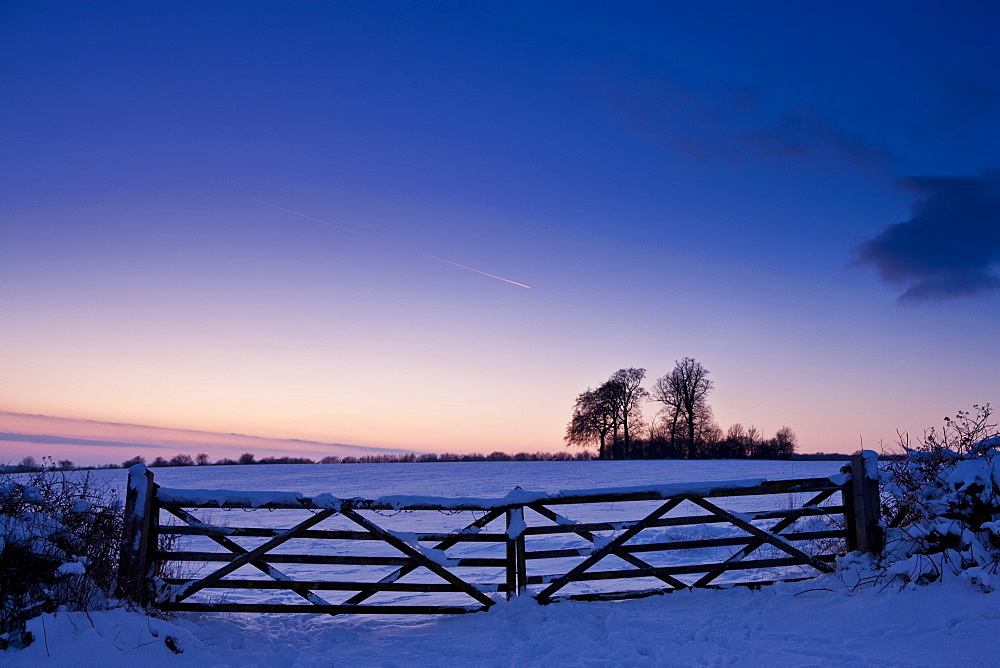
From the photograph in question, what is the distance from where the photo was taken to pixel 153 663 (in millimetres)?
5668

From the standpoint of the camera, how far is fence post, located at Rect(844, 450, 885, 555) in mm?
8320

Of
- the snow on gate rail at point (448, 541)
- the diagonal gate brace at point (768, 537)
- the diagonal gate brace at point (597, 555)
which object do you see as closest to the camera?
the snow on gate rail at point (448, 541)

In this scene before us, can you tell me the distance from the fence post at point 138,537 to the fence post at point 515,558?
4542 mm

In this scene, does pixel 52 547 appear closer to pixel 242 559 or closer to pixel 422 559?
pixel 242 559

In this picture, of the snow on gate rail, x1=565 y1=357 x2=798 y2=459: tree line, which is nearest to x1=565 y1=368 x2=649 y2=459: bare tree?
x1=565 y1=357 x2=798 y2=459: tree line

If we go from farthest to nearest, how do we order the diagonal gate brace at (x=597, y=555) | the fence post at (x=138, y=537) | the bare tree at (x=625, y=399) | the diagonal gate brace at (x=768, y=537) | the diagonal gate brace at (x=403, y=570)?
the bare tree at (x=625, y=399), the diagonal gate brace at (x=768, y=537), the diagonal gate brace at (x=597, y=555), the diagonal gate brace at (x=403, y=570), the fence post at (x=138, y=537)

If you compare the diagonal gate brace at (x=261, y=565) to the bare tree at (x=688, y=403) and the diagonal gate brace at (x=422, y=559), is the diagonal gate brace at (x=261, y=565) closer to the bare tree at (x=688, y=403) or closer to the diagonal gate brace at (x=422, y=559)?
the diagonal gate brace at (x=422, y=559)

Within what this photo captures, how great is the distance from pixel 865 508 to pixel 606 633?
4409 mm

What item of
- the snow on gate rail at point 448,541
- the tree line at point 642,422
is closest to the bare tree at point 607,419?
the tree line at point 642,422

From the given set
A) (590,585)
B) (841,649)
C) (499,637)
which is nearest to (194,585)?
(499,637)

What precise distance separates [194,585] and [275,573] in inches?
37.0

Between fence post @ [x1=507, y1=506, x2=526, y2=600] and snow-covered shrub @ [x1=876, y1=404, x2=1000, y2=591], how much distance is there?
4529mm

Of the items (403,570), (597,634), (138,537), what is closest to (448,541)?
(403,570)

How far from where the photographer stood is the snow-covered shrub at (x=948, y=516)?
7.21 meters
